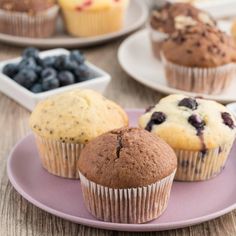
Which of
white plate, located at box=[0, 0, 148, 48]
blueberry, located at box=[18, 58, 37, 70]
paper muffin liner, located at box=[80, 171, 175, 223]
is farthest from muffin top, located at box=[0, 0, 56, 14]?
paper muffin liner, located at box=[80, 171, 175, 223]

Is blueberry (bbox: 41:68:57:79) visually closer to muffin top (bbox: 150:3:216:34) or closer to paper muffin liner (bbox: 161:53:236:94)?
paper muffin liner (bbox: 161:53:236:94)

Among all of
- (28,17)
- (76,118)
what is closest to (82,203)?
(76,118)

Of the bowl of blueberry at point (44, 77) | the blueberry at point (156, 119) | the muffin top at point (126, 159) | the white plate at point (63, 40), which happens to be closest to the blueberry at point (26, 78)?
the bowl of blueberry at point (44, 77)

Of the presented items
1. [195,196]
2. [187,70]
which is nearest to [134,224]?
[195,196]

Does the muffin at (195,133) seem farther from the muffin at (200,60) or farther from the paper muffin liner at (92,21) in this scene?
the paper muffin liner at (92,21)

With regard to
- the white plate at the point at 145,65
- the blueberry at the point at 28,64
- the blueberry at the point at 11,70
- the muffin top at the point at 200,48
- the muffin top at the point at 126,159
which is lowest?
the white plate at the point at 145,65
